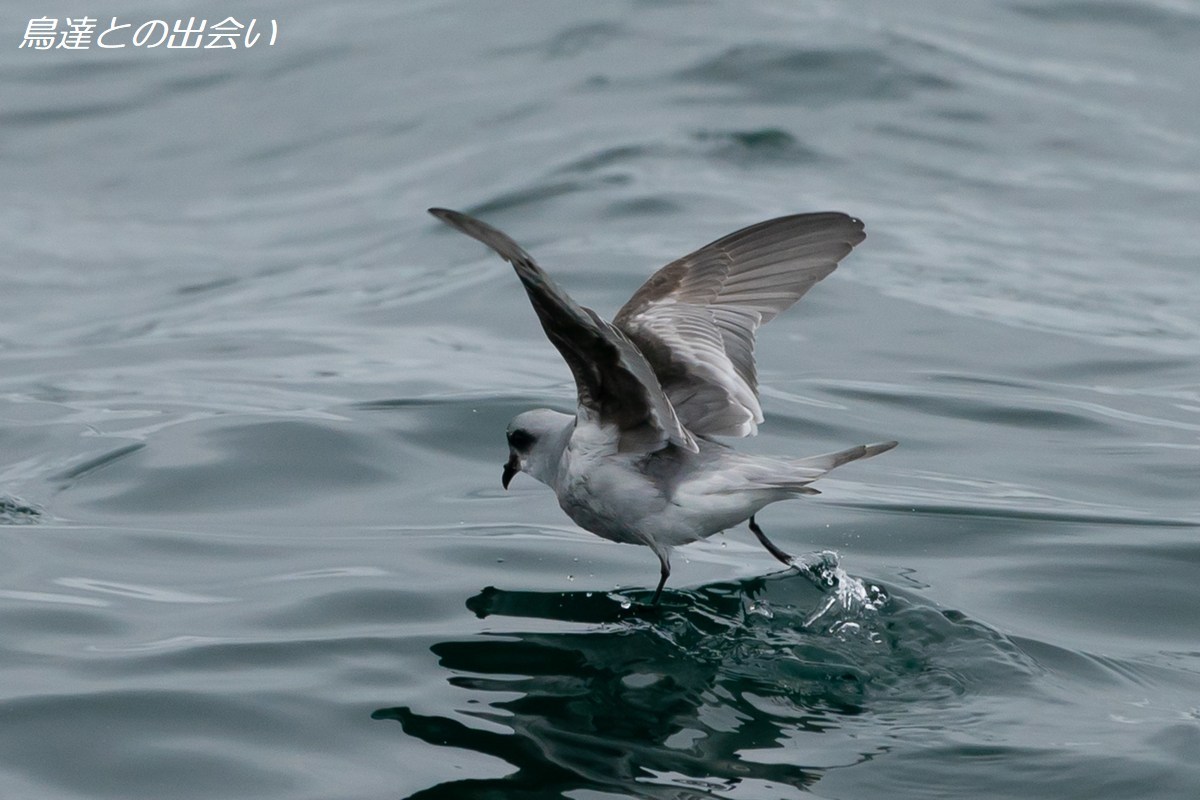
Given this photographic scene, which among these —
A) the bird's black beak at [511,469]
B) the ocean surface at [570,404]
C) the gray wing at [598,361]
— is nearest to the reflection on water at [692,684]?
the ocean surface at [570,404]

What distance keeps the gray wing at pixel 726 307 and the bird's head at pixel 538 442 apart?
17.2 inches

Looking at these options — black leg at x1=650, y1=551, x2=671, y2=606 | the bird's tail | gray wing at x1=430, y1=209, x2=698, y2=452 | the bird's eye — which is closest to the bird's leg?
black leg at x1=650, y1=551, x2=671, y2=606

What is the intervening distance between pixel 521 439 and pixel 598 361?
46.9 inches

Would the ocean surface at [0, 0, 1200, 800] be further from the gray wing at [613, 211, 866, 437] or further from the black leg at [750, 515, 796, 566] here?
the gray wing at [613, 211, 866, 437]

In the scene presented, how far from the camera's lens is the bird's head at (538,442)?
19.6 ft

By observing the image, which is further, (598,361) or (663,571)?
(663,571)

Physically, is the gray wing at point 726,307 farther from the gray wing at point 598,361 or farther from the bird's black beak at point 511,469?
the bird's black beak at point 511,469

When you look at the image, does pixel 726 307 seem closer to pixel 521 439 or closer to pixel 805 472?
pixel 521 439

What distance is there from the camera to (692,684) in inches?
195

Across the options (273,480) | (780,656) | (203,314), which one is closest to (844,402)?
(273,480)

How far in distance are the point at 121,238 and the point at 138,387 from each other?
546 centimetres

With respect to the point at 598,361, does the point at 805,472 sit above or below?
below

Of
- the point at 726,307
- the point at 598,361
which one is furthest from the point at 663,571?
the point at 726,307

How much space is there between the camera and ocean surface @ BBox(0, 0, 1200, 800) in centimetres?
470
